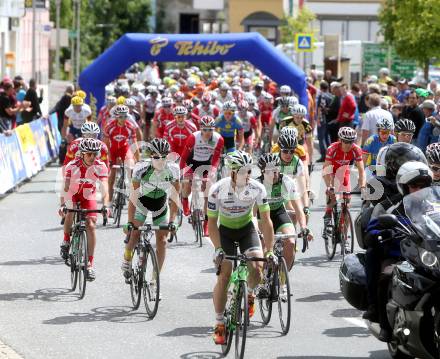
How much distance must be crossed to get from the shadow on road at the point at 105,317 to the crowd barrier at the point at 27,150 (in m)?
10.4

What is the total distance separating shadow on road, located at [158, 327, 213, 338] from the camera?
11.7 m

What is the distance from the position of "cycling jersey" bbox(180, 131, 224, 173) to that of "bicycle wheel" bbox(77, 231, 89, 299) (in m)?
5.21

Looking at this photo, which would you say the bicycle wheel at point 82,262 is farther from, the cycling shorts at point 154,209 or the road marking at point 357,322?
the road marking at point 357,322

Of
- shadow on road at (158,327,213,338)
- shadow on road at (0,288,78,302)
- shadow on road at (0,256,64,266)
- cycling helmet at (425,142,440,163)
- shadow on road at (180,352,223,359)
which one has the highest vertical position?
cycling helmet at (425,142,440,163)

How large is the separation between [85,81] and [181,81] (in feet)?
38.0

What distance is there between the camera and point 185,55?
33.4 m

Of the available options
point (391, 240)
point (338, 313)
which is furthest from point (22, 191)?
point (391, 240)

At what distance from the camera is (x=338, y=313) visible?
12.8 m

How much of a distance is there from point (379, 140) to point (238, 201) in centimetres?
653

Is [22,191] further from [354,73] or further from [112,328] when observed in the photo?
[354,73]

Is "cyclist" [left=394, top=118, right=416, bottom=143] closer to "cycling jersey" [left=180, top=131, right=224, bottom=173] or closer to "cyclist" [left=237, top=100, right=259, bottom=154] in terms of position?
"cycling jersey" [left=180, top=131, right=224, bottom=173]

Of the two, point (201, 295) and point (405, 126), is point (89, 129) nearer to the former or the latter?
point (405, 126)

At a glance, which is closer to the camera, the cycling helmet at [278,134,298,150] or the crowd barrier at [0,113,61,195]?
the cycling helmet at [278,134,298,150]

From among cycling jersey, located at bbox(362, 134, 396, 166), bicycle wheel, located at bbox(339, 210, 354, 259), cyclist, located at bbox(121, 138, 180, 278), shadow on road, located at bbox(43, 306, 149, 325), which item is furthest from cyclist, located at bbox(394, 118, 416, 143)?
shadow on road, located at bbox(43, 306, 149, 325)
